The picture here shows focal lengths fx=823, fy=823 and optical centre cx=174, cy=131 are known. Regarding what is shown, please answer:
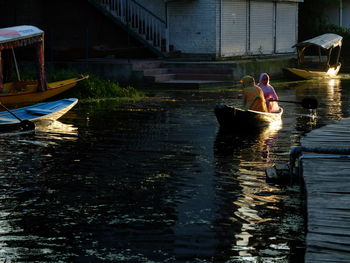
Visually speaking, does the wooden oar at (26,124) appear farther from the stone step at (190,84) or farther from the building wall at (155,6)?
the building wall at (155,6)

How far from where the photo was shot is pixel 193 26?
33.3 metres

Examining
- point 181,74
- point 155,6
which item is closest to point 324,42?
point 181,74

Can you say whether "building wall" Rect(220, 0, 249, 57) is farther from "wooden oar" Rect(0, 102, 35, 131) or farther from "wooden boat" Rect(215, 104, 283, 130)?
"wooden oar" Rect(0, 102, 35, 131)

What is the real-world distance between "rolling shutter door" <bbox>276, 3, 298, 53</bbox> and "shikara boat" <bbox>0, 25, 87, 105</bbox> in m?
15.9

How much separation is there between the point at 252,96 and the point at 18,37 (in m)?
6.79

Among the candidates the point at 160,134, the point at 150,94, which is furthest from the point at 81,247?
the point at 150,94

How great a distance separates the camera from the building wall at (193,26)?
108ft

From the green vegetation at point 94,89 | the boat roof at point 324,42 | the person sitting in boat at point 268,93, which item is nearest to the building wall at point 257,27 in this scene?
the boat roof at point 324,42

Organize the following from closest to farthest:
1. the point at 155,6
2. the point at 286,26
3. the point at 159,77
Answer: the point at 159,77 → the point at 155,6 → the point at 286,26

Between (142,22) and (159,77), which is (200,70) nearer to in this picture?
(159,77)

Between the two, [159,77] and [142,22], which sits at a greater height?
[142,22]

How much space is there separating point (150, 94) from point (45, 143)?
36.4 ft

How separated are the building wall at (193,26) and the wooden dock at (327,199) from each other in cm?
1888

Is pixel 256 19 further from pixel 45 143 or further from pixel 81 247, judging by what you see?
pixel 81 247
